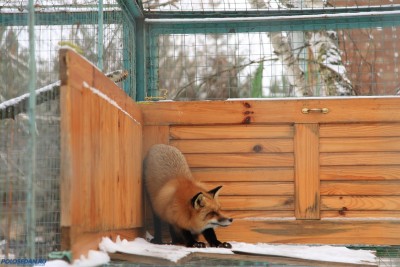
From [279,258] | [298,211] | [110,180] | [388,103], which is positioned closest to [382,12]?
[388,103]

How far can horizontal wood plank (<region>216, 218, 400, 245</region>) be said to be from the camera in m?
6.09

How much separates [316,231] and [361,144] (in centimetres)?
99

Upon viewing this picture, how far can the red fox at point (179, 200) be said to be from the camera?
5.61 metres

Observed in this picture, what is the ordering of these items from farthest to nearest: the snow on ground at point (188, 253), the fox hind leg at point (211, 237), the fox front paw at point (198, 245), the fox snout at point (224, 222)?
the fox hind leg at point (211, 237), the fox snout at point (224, 222), the fox front paw at point (198, 245), the snow on ground at point (188, 253)

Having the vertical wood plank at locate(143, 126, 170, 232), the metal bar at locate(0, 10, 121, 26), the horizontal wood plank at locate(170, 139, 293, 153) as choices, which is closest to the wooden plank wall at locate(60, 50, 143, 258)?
the metal bar at locate(0, 10, 121, 26)

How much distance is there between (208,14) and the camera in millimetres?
6609

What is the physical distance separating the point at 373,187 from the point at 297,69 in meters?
4.64

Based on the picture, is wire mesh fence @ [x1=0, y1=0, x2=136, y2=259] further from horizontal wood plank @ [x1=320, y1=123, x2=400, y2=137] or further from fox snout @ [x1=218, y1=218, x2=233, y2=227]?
horizontal wood plank @ [x1=320, y1=123, x2=400, y2=137]

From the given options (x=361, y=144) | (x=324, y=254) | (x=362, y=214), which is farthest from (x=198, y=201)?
(x=361, y=144)

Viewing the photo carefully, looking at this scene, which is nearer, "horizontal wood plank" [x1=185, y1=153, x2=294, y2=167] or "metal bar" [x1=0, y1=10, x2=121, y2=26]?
"metal bar" [x1=0, y1=10, x2=121, y2=26]

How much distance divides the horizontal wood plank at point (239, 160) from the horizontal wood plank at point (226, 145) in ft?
0.17

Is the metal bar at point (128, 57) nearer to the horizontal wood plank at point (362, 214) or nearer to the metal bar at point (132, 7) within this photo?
the metal bar at point (132, 7)

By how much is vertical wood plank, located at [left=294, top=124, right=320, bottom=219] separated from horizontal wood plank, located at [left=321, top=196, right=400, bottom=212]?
13 cm

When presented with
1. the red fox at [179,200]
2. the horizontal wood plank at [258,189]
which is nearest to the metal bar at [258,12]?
the red fox at [179,200]
